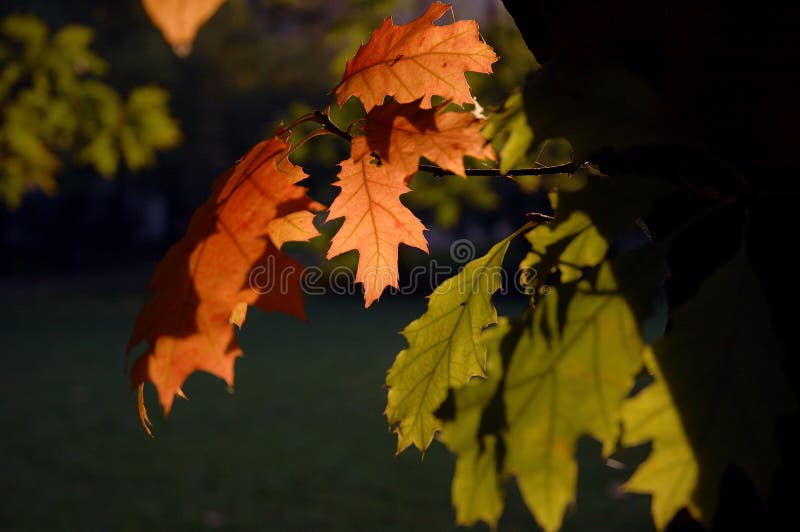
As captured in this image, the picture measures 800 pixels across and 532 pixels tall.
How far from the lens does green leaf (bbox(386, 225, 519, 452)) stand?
1.01 m

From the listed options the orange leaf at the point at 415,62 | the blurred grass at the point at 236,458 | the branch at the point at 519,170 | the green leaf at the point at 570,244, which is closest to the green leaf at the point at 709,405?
the green leaf at the point at 570,244

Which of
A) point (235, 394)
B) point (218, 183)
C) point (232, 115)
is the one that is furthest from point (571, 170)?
point (232, 115)

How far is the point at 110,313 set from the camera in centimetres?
1600

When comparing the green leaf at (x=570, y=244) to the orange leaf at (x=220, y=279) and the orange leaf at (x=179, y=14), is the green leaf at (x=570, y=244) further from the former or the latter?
the orange leaf at (x=179, y=14)

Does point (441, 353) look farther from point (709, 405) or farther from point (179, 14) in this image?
point (179, 14)

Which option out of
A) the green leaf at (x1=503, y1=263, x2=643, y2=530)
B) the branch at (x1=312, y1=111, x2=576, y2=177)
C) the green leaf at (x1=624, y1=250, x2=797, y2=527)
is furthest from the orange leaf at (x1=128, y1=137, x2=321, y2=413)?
the green leaf at (x1=624, y1=250, x2=797, y2=527)

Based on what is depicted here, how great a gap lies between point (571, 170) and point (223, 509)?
4.80 metres

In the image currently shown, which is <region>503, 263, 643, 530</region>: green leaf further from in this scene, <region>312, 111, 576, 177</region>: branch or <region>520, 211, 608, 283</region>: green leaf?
<region>312, 111, 576, 177</region>: branch

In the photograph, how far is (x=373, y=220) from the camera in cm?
105

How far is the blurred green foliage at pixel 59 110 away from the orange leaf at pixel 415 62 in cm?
407

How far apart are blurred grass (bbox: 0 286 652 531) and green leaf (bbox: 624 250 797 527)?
14.2ft

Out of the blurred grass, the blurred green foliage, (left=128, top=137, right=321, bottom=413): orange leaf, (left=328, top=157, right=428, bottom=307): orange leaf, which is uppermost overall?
(left=128, top=137, right=321, bottom=413): orange leaf

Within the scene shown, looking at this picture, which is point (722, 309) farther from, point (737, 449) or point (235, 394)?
point (235, 394)

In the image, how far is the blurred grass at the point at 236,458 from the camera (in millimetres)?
4996
